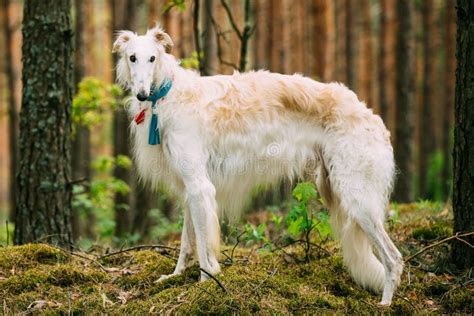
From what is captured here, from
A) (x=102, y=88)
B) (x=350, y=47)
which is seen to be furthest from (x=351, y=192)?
(x=350, y=47)

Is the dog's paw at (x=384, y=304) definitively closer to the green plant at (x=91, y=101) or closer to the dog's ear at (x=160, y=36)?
the dog's ear at (x=160, y=36)

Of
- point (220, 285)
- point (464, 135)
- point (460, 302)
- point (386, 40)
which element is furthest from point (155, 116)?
point (386, 40)

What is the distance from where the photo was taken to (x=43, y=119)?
5.96 metres

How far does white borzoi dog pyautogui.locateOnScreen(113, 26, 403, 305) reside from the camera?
16.1 feet

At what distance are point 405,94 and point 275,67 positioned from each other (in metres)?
7.83

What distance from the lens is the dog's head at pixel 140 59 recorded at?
4648mm

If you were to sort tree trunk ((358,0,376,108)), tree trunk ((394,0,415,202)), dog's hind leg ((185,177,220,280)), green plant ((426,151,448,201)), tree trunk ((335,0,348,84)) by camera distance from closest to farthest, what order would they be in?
1. dog's hind leg ((185,177,220,280))
2. tree trunk ((394,0,415,202))
3. green plant ((426,151,448,201))
4. tree trunk ((335,0,348,84))
5. tree trunk ((358,0,376,108))

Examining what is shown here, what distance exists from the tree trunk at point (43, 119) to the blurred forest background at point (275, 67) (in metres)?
2.21

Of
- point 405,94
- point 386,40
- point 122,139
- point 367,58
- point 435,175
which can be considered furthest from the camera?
point 367,58

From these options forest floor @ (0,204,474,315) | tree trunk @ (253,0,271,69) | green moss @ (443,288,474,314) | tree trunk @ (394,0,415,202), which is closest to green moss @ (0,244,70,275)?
forest floor @ (0,204,474,315)

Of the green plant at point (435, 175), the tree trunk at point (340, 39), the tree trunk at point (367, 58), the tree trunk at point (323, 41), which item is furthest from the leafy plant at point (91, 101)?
the tree trunk at point (367, 58)

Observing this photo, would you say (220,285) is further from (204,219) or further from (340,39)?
(340,39)

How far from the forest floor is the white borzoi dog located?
0.26 m

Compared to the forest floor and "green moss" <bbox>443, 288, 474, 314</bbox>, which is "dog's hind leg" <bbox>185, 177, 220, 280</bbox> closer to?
the forest floor
